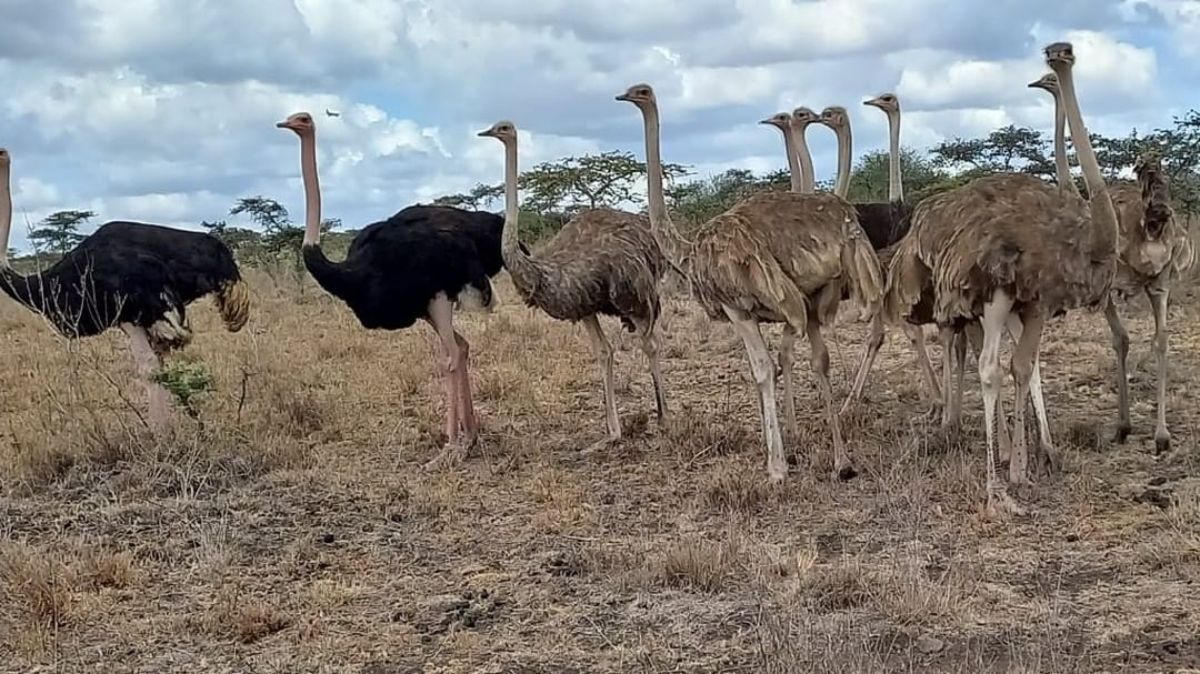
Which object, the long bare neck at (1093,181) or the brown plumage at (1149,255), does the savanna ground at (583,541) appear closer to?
the brown plumage at (1149,255)

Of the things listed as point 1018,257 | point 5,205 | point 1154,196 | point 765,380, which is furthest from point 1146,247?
point 5,205

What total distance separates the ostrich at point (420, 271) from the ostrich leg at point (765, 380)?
1.97m

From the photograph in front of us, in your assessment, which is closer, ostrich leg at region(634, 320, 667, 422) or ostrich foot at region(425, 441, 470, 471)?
ostrich foot at region(425, 441, 470, 471)

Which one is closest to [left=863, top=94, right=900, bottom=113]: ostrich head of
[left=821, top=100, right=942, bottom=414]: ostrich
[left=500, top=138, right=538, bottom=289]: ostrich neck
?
[left=821, top=100, right=942, bottom=414]: ostrich

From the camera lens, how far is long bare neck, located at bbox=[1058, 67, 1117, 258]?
5.74 metres

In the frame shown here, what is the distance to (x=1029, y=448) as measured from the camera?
7113mm

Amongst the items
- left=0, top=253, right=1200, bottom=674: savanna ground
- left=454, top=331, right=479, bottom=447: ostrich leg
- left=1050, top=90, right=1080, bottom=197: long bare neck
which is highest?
left=1050, top=90, right=1080, bottom=197: long bare neck

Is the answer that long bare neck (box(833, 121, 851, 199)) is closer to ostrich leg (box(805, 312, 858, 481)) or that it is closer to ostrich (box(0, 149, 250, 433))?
ostrich leg (box(805, 312, 858, 481))

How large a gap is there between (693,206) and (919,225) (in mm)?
15907

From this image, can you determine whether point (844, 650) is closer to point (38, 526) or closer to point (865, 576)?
point (865, 576)

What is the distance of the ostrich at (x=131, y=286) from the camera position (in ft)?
26.9

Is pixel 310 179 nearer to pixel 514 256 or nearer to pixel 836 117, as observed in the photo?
pixel 514 256

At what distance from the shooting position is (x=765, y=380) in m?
6.84

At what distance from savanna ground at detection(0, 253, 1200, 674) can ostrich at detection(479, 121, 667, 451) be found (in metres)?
0.56
